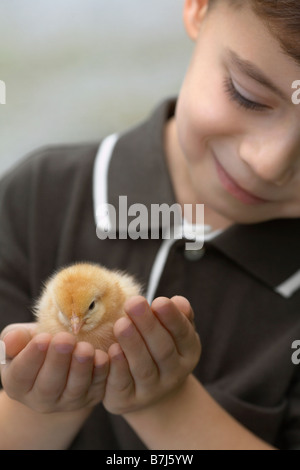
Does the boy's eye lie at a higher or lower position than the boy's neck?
higher

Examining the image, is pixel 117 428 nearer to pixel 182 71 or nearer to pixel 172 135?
pixel 172 135

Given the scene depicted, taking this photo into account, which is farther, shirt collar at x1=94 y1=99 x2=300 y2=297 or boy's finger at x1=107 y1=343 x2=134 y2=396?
shirt collar at x1=94 y1=99 x2=300 y2=297

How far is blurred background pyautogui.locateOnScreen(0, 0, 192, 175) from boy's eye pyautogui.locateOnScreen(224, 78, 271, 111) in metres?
0.32

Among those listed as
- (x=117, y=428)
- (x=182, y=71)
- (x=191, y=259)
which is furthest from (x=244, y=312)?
(x=182, y=71)

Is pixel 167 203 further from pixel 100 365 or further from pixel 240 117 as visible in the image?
pixel 100 365

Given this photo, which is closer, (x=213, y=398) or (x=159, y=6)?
(x=213, y=398)

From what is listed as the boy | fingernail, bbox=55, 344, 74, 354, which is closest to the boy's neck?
the boy

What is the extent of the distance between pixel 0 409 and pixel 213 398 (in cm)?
28

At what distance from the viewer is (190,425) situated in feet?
2.12

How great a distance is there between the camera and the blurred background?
0.78 meters

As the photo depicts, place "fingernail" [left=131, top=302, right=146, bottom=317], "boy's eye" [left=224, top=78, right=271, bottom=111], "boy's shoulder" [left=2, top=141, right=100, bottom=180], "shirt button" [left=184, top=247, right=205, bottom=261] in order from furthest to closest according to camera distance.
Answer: "boy's shoulder" [left=2, top=141, right=100, bottom=180] < "shirt button" [left=184, top=247, right=205, bottom=261] < "boy's eye" [left=224, top=78, right=271, bottom=111] < "fingernail" [left=131, top=302, right=146, bottom=317]

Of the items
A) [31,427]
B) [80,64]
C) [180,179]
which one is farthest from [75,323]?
[80,64]

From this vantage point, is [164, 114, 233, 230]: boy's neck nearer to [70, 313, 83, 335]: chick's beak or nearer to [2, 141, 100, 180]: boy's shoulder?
[2, 141, 100, 180]: boy's shoulder

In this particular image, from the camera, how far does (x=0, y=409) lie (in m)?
0.65
